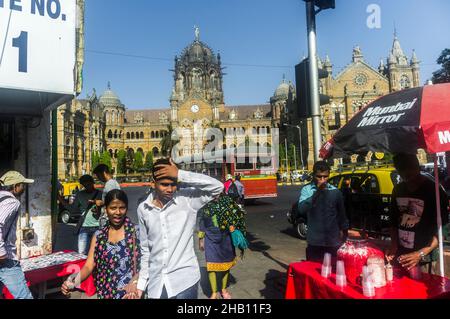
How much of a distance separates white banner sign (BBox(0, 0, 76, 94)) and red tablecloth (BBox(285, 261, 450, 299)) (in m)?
3.36

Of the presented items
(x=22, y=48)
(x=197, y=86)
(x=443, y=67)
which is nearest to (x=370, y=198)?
(x=22, y=48)

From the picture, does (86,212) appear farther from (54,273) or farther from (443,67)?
(443,67)

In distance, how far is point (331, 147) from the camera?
14.0 ft

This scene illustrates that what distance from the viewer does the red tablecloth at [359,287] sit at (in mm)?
2808

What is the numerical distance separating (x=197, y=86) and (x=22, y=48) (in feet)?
266

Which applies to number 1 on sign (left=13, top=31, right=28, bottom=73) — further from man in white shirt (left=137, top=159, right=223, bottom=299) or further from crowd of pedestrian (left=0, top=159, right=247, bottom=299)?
man in white shirt (left=137, top=159, right=223, bottom=299)

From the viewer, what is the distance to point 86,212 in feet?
18.9

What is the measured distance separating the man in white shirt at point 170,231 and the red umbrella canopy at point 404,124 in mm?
1757

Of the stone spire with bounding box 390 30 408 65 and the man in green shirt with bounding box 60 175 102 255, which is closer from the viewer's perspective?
the man in green shirt with bounding box 60 175 102 255

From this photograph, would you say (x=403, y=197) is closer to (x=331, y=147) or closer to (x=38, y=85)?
(x=331, y=147)

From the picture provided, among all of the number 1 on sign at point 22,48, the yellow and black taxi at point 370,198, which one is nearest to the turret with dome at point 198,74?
the yellow and black taxi at point 370,198

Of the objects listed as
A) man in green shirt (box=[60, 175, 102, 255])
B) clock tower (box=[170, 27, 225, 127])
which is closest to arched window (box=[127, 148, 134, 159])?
clock tower (box=[170, 27, 225, 127])

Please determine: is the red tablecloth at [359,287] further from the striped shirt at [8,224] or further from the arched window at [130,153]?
the arched window at [130,153]

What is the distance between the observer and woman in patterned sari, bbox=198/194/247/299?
4887mm
